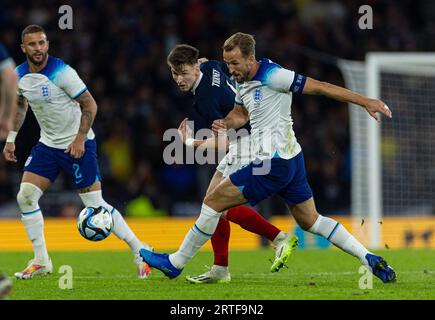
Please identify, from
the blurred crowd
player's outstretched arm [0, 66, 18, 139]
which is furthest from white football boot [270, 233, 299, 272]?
the blurred crowd

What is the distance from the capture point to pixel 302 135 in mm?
19141

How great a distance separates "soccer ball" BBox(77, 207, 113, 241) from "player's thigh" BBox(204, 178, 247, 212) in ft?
3.95

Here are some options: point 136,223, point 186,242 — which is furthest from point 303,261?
point 136,223

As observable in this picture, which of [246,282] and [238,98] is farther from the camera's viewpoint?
[246,282]

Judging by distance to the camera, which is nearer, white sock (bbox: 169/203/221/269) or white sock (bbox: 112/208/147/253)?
white sock (bbox: 169/203/221/269)

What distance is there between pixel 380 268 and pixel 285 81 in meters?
1.75

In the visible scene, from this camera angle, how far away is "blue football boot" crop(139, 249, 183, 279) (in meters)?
8.74

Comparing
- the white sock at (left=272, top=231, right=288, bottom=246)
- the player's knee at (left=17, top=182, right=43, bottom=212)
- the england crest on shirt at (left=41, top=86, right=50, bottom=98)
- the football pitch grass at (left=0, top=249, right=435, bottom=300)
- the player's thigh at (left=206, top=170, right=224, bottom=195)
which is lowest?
the football pitch grass at (left=0, top=249, right=435, bottom=300)

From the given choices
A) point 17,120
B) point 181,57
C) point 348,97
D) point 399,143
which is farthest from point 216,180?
point 399,143

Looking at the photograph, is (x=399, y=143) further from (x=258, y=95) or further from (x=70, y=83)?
(x=258, y=95)

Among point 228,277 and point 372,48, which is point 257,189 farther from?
point 372,48

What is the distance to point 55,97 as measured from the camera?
9914 millimetres

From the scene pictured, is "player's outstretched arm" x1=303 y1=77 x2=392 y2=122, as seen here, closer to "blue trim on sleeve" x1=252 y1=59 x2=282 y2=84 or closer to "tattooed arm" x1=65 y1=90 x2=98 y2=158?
"blue trim on sleeve" x1=252 y1=59 x2=282 y2=84

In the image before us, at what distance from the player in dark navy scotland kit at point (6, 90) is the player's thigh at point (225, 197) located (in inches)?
80.0
